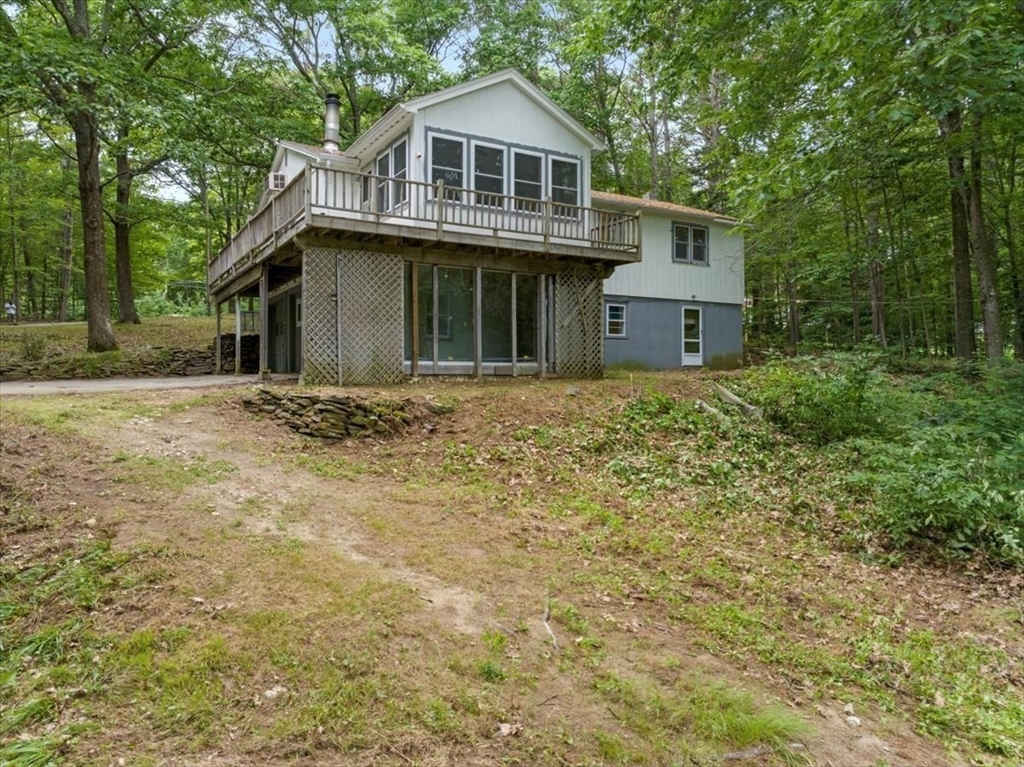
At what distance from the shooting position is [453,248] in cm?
1216

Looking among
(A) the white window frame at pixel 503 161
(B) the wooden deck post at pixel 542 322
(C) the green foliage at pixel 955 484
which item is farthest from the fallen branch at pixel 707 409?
(A) the white window frame at pixel 503 161

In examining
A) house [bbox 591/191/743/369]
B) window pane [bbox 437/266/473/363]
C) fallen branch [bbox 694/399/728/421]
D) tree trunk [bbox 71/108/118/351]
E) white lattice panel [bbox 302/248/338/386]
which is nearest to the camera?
fallen branch [bbox 694/399/728/421]

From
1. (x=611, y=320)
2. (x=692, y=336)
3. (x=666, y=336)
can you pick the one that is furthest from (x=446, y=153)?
(x=692, y=336)

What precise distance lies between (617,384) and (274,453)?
6883mm

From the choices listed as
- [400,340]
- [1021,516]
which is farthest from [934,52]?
[400,340]

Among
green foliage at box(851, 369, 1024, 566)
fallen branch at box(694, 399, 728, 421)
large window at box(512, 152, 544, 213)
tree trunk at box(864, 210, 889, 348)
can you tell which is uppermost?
large window at box(512, 152, 544, 213)

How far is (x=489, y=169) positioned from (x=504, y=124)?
115cm

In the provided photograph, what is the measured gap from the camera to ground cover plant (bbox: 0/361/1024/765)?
2873 millimetres

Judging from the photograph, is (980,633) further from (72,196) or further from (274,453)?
(72,196)

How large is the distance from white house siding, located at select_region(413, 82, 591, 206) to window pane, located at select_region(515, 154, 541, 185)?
10.0 inches

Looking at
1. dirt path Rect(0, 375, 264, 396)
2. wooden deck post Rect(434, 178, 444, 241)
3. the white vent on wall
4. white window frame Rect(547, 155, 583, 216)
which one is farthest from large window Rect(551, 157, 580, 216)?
dirt path Rect(0, 375, 264, 396)

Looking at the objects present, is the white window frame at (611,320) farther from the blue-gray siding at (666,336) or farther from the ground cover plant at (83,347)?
the ground cover plant at (83,347)

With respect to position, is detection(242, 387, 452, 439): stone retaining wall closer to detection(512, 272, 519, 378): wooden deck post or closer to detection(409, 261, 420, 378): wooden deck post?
detection(409, 261, 420, 378): wooden deck post

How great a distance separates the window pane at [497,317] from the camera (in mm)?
13336
